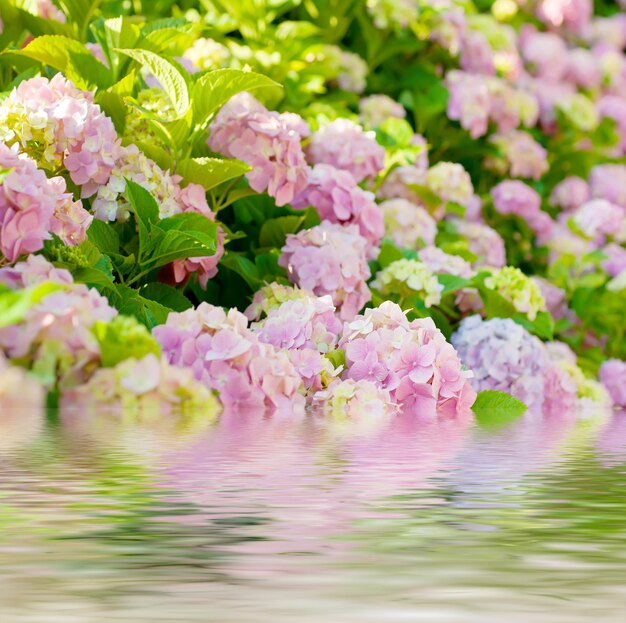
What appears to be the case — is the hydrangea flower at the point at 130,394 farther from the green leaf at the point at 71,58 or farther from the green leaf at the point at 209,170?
the green leaf at the point at 71,58

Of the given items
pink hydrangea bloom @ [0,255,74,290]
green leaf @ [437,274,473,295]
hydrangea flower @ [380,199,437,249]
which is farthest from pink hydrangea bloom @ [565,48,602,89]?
pink hydrangea bloom @ [0,255,74,290]

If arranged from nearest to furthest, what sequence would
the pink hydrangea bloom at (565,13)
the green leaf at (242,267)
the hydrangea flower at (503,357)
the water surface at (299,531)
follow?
the water surface at (299,531), the green leaf at (242,267), the hydrangea flower at (503,357), the pink hydrangea bloom at (565,13)

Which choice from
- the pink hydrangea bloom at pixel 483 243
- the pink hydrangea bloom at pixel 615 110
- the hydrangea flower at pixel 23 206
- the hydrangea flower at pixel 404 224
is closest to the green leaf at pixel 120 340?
the hydrangea flower at pixel 23 206

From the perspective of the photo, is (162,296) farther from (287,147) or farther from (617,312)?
(617,312)

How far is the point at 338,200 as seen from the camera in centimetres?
304

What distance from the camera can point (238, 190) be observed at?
2.78 meters

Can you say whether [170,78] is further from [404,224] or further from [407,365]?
[404,224]

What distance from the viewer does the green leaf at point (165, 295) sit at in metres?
2.43

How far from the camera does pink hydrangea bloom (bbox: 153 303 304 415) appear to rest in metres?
2.03

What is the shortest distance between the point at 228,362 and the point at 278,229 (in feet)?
2.98

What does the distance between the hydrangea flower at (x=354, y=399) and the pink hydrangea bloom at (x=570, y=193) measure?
319 centimetres

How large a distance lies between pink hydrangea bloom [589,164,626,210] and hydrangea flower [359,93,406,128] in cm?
149

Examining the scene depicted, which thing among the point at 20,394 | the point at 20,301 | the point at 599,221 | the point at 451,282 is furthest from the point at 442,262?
the point at 20,301

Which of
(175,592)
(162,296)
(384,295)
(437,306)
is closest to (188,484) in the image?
(175,592)
